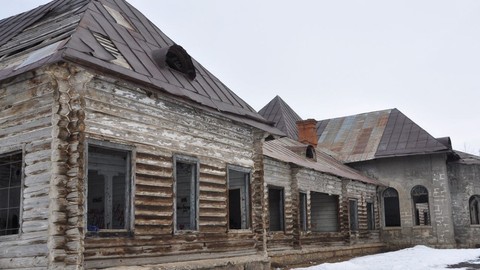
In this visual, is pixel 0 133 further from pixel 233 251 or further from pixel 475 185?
pixel 475 185

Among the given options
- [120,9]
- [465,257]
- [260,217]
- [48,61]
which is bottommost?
[465,257]

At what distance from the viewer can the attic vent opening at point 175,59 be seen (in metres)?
11.2

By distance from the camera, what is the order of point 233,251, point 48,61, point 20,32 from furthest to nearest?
point 233,251 < point 20,32 < point 48,61

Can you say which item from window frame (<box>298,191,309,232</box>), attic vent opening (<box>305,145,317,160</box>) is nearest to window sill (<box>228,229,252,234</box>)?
window frame (<box>298,191,309,232</box>)

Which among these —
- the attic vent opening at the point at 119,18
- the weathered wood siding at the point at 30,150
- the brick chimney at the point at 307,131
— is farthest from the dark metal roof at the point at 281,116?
the weathered wood siding at the point at 30,150

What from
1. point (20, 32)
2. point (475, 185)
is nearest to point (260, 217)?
point (20, 32)

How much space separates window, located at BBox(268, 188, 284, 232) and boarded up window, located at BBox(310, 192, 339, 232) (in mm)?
3648

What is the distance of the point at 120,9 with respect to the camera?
12609 millimetres

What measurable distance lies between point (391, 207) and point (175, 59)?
18168mm

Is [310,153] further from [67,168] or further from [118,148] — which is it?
[67,168]

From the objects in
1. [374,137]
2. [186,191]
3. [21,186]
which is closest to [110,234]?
[21,186]

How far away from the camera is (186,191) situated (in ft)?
43.3

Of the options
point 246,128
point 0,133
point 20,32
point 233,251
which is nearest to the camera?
point 0,133

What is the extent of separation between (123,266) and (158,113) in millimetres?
3090
